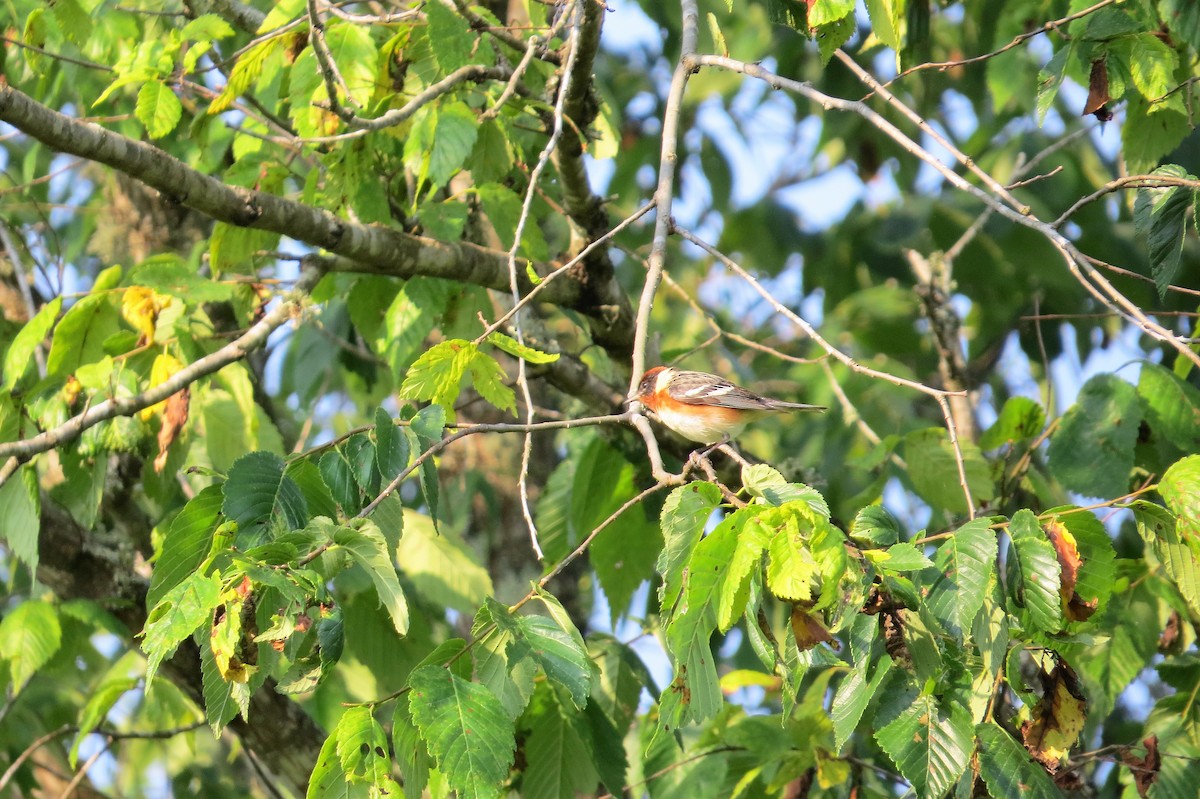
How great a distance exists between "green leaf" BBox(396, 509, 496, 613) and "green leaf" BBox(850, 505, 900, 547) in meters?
2.41

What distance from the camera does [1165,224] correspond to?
282 cm

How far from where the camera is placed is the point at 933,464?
169 inches

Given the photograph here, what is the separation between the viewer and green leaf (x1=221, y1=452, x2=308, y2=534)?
240 centimetres

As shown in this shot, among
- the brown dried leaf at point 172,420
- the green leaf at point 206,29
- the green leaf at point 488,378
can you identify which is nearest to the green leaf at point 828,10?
the green leaf at point 488,378

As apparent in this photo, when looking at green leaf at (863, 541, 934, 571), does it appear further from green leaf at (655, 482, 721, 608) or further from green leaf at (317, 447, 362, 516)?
green leaf at (317, 447, 362, 516)

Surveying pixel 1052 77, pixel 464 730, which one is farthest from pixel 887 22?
pixel 464 730

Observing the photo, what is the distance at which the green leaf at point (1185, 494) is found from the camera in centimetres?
237

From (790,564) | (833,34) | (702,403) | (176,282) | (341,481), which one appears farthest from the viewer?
(702,403)

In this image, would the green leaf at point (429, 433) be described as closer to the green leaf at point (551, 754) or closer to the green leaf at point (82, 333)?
the green leaf at point (551, 754)

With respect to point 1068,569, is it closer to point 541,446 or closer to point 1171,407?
point 1171,407

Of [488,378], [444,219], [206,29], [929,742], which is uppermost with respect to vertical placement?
[206,29]

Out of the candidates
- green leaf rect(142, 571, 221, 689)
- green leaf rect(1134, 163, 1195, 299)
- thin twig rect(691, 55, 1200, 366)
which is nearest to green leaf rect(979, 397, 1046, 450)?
green leaf rect(1134, 163, 1195, 299)

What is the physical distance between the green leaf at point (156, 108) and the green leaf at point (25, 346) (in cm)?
69

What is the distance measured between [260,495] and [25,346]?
62.5 inches
